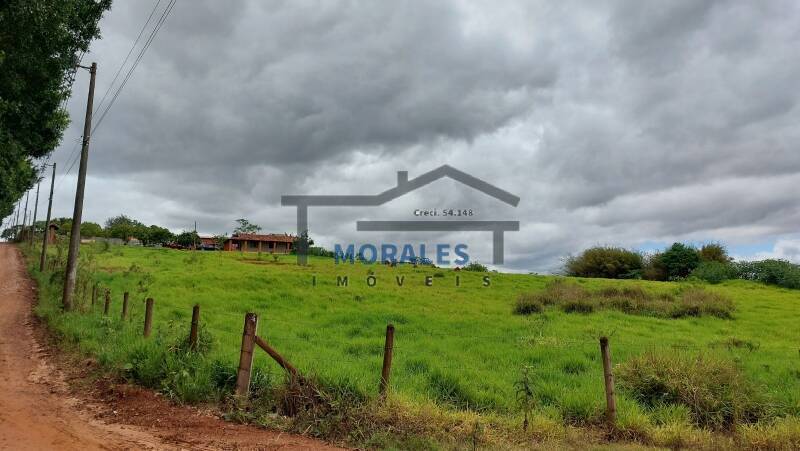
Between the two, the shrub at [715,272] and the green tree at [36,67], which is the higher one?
the green tree at [36,67]

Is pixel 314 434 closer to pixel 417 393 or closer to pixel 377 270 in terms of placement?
pixel 417 393

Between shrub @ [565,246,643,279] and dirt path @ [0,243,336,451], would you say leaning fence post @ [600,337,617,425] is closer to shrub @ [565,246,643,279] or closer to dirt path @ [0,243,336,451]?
dirt path @ [0,243,336,451]

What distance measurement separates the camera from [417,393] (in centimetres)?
765

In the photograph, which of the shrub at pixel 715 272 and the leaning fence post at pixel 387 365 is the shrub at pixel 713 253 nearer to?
the shrub at pixel 715 272

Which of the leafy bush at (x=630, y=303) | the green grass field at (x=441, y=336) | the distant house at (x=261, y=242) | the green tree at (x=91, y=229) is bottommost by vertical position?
the green grass field at (x=441, y=336)

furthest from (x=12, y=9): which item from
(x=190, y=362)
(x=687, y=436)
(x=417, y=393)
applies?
(x=687, y=436)

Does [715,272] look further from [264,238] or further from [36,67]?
[264,238]

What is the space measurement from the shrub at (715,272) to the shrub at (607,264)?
6.27 metres

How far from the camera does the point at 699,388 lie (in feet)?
27.1

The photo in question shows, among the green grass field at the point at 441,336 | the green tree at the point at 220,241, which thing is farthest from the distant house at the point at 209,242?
the green grass field at the point at 441,336

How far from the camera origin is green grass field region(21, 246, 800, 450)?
7.82 meters

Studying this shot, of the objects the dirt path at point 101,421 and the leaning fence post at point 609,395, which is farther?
the leaning fence post at point 609,395

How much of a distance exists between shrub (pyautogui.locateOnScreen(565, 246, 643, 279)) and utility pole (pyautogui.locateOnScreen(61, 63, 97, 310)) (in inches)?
1765

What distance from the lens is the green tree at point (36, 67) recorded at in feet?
34.0
